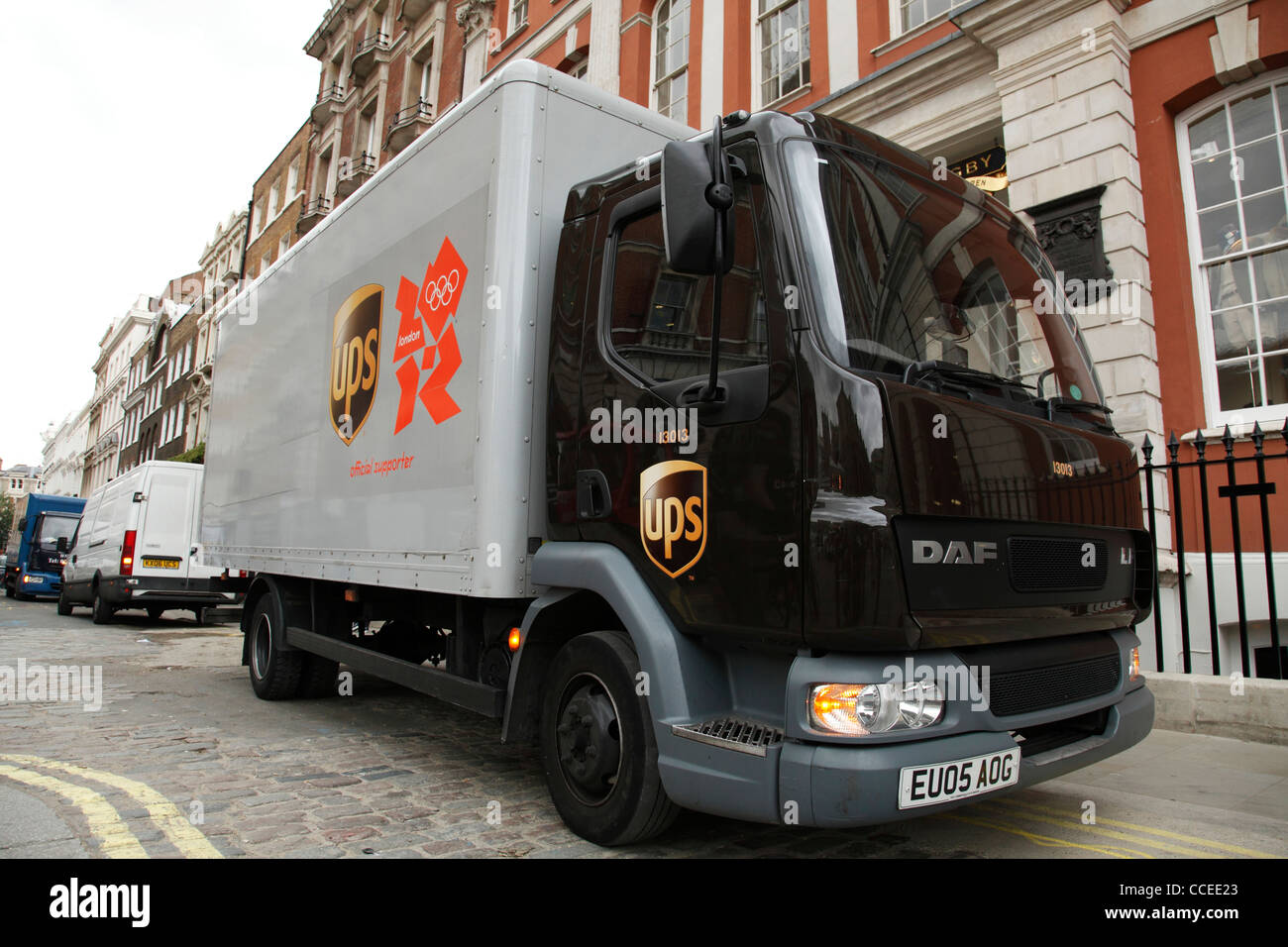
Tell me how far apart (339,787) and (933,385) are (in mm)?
3419

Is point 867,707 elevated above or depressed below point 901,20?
below

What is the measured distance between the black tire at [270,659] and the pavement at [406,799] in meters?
0.34

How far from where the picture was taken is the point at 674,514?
3.11 metres

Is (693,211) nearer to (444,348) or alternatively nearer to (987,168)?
(444,348)

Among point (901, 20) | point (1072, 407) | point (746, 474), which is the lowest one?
point (746, 474)

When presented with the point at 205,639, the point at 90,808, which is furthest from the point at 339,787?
the point at 205,639

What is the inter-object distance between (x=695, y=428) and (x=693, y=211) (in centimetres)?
77

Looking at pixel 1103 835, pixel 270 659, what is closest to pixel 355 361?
pixel 270 659

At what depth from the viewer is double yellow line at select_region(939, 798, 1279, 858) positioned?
3350 mm

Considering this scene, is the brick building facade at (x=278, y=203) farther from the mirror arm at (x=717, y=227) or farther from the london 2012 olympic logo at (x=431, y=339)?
the mirror arm at (x=717, y=227)

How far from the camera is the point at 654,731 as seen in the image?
2.94 meters

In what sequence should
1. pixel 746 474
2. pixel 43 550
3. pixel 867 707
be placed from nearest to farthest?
pixel 867 707 < pixel 746 474 < pixel 43 550

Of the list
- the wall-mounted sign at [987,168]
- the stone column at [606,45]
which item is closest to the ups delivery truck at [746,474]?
the wall-mounted sign at [987,168]
